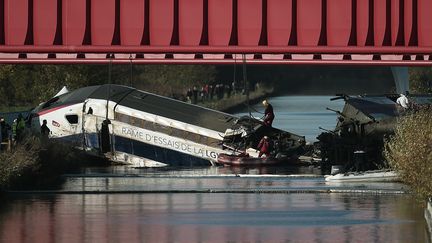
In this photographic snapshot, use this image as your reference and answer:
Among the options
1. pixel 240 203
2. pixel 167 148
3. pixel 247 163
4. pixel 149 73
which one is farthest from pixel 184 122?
pixel 149 73

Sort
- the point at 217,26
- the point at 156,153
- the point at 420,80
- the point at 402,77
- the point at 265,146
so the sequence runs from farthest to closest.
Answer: the point at 420,80 < the point at 402,77 < the point at 156,153 < the point at 265,146 < the point at 217,26

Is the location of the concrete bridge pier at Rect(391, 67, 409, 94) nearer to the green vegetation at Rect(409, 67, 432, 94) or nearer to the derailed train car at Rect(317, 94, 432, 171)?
the derailed train car at Rect(317, 94, 432, 171)

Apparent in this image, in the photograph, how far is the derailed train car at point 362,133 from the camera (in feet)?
129

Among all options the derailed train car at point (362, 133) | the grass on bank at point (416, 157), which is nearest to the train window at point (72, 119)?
the derailed train car at point (362, 133)

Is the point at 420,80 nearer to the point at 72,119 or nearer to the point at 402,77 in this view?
the point at 402,77

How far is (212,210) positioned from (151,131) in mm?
20608

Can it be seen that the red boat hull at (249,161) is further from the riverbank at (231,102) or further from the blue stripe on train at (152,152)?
the riverbank at (231,102)

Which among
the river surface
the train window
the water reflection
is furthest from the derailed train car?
the train window

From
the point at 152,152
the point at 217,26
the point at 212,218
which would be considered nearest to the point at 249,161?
the point at 152,152

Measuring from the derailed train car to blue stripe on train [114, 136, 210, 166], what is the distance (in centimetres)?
462

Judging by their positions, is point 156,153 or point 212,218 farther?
point 156,153

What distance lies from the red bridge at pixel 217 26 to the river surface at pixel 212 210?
303cm

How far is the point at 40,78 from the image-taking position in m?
70.8

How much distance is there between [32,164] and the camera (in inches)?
1302
